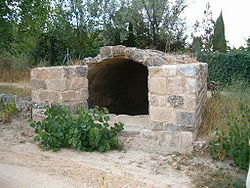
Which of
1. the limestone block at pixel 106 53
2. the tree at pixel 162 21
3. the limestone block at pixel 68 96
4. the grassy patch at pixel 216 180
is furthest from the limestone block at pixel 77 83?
the tree at pixel 162 21

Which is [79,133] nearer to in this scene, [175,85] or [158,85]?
[158,85]

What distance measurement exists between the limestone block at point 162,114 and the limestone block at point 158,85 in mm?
271

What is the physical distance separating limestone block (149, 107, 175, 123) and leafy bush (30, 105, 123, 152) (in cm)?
57

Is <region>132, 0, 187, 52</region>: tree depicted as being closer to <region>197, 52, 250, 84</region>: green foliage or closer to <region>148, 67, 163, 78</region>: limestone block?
<region>197, 52, 250, 84</region>: green foliage

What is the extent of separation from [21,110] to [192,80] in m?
3.75

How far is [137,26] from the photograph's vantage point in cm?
1459

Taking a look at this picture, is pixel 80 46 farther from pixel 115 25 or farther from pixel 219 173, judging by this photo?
pixel 219 173

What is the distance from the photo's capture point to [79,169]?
3480 millimetres

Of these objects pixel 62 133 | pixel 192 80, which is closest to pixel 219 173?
pixel 192 80

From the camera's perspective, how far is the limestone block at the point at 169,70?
4070 millimetres

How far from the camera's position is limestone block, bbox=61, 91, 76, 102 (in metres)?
4.96

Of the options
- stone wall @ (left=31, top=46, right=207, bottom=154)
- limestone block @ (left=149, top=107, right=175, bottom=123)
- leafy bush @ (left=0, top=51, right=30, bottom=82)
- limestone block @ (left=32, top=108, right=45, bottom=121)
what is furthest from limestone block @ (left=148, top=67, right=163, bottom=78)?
leafy bush @ (left=0, top=51, right=30, bottom=82)

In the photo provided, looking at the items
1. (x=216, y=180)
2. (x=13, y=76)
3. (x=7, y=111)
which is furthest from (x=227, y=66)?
(x=13, y=76)

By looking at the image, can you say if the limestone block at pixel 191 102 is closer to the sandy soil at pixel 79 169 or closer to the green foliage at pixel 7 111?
the sandy soil at pixel 79 169
